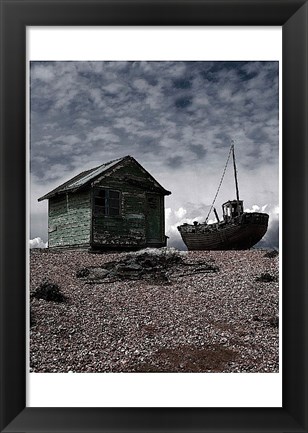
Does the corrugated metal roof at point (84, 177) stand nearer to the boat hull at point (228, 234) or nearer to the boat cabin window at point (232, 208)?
the boat hull at point (228, 234)

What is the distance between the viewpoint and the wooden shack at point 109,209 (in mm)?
2975

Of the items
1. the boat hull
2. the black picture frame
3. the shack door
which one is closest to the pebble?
the boat hull

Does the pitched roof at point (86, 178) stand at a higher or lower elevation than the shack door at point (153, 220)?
higher

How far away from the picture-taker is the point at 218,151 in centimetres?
295

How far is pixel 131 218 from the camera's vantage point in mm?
3139

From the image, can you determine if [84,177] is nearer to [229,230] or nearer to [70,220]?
[70,220]

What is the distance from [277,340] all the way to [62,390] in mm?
1278

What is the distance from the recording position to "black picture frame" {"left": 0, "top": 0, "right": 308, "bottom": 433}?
7.91 ft

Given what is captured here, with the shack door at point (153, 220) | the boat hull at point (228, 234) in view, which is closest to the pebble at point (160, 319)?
the boat hull at point (228, 234)

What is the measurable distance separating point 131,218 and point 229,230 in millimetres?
640

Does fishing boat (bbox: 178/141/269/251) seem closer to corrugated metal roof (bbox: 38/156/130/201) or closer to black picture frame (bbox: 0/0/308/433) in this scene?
black picture frame (bbox: 0/0/308/433)

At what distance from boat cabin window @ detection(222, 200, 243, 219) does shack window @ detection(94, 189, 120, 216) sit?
0.69m

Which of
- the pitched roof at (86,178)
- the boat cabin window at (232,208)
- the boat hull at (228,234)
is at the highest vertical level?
the pitched roof at (86,178)
